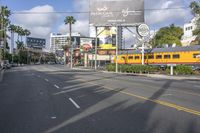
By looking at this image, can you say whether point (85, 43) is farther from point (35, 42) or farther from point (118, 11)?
point (118, 11)

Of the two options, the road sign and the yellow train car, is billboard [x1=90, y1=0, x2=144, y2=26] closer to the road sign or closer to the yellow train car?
the road sign

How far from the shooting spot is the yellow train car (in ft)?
180

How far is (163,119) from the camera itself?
11.9 metres

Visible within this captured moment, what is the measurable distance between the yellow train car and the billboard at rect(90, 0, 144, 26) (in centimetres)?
621

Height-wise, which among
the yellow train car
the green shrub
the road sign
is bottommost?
the green shrub

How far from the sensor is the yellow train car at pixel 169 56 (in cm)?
5494

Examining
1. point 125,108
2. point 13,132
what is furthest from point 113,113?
point 13,132

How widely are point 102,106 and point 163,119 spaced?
4034 millimetres

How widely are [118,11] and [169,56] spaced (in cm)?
1220

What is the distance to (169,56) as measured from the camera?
198ft

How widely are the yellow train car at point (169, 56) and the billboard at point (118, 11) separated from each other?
20.4ft

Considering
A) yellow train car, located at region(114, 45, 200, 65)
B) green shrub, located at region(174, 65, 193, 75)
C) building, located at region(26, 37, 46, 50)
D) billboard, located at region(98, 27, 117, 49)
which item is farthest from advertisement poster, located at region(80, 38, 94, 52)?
green shrub, located at region(174, 65, 193, 75)

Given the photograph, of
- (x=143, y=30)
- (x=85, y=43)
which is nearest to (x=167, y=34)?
(x=85, y=43)

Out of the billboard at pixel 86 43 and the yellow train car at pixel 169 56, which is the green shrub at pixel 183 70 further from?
the billboard at pixel 86 43
